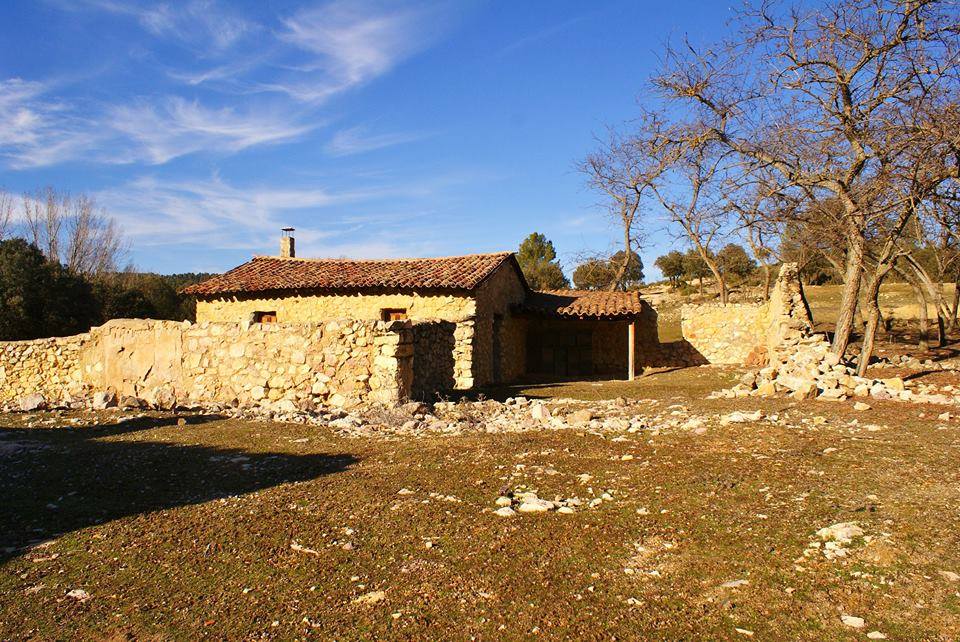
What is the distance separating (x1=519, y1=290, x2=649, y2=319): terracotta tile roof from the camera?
2067cm

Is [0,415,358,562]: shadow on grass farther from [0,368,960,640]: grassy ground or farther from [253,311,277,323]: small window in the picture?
[253,311,277,323]: small window

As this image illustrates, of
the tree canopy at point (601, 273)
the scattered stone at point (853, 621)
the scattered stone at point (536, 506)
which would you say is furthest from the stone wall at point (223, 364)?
the tree canopy at point (601, 273)

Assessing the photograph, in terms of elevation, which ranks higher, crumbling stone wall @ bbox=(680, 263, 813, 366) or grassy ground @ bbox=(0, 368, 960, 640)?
crumbling stone wall @ bbox=(680, 263, 813, 366)

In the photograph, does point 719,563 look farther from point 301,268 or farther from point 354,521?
point 301,268

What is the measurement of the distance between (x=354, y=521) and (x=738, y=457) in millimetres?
4048

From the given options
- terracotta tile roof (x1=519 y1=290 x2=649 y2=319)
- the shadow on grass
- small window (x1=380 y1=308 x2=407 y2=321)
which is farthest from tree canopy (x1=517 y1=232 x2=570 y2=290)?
the shadow on grass

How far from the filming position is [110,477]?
6617mm

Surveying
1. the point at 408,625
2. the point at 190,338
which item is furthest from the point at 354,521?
the point at 190,338

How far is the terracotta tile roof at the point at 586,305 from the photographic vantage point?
20.7 m

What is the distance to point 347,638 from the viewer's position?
10.3 ft

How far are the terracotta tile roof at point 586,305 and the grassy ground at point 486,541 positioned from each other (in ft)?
42.5

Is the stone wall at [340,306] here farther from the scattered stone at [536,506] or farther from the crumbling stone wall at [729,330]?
the scattered stone at [536,506]

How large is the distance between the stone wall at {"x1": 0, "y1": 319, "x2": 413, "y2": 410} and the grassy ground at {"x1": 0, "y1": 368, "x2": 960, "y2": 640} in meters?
3.50

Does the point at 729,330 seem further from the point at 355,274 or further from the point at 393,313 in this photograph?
the point at 355,274
